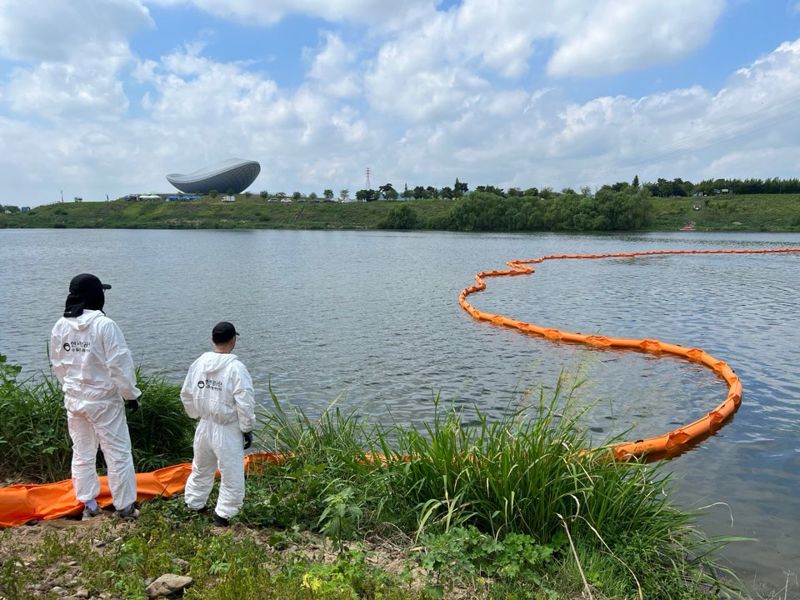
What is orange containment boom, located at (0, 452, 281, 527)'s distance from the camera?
538 centimetres

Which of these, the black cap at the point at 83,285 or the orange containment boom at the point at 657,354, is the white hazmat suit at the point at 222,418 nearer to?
the black cap at the point at 83,285

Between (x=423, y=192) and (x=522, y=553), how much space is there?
147528 mm

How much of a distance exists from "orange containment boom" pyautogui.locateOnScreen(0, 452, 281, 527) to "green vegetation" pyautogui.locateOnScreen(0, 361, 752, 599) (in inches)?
14.0

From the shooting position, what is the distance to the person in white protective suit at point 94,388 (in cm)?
538

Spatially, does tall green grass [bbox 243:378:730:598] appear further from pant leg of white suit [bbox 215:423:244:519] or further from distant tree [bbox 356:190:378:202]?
distant tree [bbox 356:190:378:202]

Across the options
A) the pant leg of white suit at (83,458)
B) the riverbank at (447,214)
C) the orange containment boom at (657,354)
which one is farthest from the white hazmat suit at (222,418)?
the riverbank at (447,214)

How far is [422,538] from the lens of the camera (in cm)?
483

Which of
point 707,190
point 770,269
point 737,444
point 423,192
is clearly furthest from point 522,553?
point 423,192

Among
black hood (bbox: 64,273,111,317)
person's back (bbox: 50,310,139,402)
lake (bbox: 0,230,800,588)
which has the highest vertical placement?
black hood (bbox: 64,273,111,317)

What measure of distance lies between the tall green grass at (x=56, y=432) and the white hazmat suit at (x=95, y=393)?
3.99ft

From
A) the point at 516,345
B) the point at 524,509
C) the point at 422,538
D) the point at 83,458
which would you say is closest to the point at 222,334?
the point at 83,458

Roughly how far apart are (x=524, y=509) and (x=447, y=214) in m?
98.6

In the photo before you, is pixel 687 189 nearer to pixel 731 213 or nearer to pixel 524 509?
pixel 731 213

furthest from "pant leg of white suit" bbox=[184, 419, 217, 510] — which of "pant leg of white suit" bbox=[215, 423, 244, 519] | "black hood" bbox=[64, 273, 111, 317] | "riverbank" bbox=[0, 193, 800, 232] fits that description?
"riverbank" bbox=[0, 193, 800, 232]
